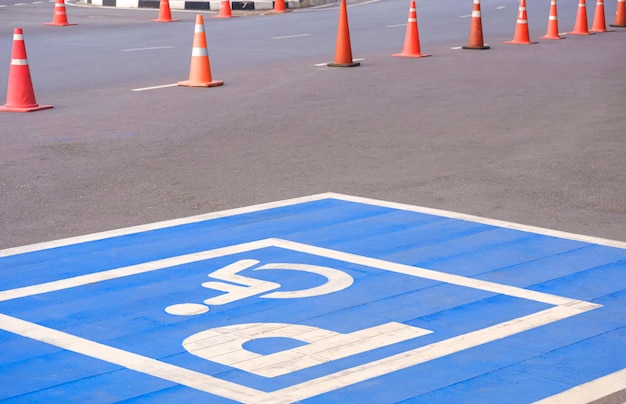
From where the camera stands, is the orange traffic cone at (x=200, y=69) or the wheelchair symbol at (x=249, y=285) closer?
the wheelchair symbol at (x=249, y=285)

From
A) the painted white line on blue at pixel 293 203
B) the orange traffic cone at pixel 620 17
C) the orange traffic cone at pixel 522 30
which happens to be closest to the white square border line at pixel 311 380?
the painted white line on blue at pixel 293 203

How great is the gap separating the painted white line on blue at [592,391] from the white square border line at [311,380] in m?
0.57

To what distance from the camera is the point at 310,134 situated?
10375mm

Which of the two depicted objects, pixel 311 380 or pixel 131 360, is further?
pixel 131 360

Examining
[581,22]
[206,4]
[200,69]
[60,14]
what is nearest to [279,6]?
[206,4]

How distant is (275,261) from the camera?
6.04m

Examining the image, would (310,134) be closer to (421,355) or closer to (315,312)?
(315,312)

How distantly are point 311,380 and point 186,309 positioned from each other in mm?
1070

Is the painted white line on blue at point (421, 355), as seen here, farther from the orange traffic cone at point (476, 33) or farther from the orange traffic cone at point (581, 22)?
the orange traffic cone at point (581, 22)

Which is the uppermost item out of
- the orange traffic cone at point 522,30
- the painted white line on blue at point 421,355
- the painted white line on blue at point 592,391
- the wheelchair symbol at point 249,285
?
the orange traffic cone at point 522,30

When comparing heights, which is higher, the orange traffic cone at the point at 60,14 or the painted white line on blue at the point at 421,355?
the orange traffic cone at the point at 60,14

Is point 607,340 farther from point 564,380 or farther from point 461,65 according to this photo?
point 461,65

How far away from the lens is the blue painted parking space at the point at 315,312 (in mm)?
4273

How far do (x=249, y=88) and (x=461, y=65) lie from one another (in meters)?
4.11
